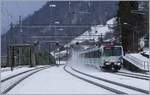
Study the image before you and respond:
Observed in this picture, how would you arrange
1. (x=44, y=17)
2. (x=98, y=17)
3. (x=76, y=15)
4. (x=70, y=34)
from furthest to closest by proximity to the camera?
1. (x=70, y=34)
2. (x=98, y=17)
3. (x=44, y=17)
4. (x=76, y=15)

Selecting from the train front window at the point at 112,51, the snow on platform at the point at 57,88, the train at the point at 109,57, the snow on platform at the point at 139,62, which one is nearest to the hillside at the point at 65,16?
the train at the point at 109,57

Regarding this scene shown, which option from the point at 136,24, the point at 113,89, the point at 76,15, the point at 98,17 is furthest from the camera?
the point at 136,24

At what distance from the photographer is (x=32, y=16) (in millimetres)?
58594

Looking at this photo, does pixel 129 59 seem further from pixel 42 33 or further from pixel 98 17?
pixel 42 33

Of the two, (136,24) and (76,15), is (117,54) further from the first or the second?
(136,24)

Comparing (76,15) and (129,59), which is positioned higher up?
(76,15)

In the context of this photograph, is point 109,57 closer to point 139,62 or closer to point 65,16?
point 139,62

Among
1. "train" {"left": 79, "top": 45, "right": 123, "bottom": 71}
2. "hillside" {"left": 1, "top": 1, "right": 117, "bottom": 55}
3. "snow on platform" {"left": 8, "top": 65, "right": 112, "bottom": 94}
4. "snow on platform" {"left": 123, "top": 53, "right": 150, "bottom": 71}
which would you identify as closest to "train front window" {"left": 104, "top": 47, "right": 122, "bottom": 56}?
"train" {"left": 79, "top": 45, "right": 123, "bottom": 71}

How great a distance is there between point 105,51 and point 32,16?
10.9 m

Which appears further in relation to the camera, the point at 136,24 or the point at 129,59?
the point at 136,24

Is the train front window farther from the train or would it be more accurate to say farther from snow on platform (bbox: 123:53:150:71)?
snow on platform (bbox: 123:53:150:71)

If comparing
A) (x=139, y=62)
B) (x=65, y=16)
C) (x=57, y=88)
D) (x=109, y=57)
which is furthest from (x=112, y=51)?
(x=57, y=88)

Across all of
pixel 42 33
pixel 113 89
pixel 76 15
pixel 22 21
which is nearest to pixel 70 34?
pixel 42 33

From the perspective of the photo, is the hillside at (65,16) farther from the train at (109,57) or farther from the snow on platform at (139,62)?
the snow on platform at (139,62)
